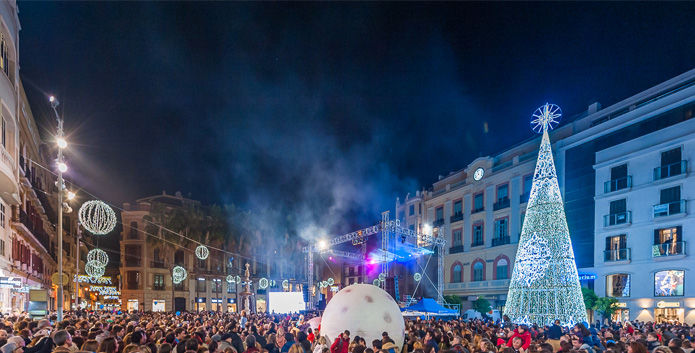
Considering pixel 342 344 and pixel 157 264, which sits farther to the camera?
pixel 157 264

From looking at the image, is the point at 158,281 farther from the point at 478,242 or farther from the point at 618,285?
the point at 618,285


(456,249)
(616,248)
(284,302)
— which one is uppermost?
(616,248)

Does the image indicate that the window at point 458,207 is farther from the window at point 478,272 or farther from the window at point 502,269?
the window at point 502,269

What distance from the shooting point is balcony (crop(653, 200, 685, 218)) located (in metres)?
26.1

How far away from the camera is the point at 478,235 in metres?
41.5

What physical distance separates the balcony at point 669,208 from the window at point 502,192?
12133mm

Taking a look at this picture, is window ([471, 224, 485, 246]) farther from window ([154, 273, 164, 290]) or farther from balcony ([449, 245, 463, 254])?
window ([154, 273, 164, 290])

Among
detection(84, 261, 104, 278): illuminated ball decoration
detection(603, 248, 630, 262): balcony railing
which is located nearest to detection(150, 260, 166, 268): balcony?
detection(84, 261, 104, 278): illuminated ball decoration

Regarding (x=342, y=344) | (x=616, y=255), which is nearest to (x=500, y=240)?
(x=616, y=255)

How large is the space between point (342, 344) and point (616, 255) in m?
24.6

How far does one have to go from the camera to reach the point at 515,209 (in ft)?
123

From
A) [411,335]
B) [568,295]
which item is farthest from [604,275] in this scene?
[411,335]

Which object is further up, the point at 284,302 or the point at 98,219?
the point at 98,219

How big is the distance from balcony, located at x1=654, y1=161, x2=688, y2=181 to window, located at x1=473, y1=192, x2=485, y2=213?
49.2ft
